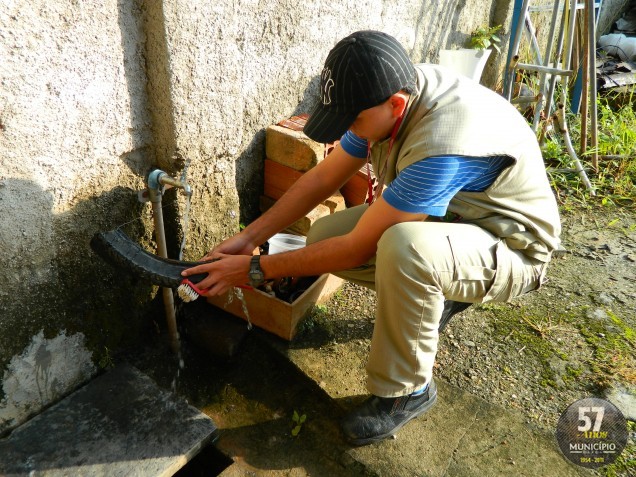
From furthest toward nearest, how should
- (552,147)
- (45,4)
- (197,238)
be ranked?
(552,147) → (197,238) → (45,4)

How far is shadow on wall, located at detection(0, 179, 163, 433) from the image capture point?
6.70ft

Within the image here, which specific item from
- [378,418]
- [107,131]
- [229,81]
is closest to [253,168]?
[229,81]

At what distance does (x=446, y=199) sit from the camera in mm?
2008

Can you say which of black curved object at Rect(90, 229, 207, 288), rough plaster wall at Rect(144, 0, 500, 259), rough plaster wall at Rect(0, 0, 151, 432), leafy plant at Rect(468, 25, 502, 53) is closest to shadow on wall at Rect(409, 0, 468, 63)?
leafy plant at Rect(468, 25, 502, 53)

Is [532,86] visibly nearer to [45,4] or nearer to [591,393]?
[591,393]

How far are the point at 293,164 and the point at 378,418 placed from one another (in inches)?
58.5

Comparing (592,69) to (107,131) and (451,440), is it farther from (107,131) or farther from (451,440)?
(107,131)

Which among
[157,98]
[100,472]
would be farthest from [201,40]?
[100,472]

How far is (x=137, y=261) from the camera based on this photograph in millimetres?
2168

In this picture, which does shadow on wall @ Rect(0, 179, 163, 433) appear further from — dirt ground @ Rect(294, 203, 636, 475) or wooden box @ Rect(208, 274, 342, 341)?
dirt ground @ Rect(294, 203, 636, 475)

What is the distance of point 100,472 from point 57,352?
590 millimetres

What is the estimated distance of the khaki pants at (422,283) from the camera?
202 cm

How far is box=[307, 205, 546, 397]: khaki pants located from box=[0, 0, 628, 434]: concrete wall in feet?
3.64

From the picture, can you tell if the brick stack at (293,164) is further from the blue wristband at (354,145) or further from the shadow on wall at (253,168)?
the blue wristband at (354,145)
